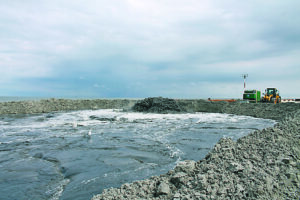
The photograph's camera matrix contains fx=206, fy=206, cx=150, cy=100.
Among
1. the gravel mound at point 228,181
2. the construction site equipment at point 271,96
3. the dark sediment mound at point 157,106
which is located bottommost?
the gravel mound at point 228,181

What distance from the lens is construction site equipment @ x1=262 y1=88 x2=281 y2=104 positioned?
2617cm

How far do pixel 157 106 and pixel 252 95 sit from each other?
13.5 meters

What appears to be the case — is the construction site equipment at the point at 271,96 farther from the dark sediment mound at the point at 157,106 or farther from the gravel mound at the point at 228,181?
the gravel mound at the point at 228,181

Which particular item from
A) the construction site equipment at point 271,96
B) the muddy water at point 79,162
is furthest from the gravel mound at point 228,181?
the construction site equipment at point 271,96

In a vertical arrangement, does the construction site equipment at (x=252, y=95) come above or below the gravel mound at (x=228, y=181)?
above

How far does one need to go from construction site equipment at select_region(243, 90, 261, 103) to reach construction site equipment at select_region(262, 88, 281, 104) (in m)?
1.17

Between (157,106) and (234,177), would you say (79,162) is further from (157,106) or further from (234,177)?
(157,106)

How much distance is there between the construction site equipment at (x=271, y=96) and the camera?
85.9 feet

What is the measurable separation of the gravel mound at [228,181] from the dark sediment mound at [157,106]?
19.3 metres

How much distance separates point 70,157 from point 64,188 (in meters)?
2.54

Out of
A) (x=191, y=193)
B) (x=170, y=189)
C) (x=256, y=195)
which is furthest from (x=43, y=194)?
(x=256, y=195)

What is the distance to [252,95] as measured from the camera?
2769 centimetres

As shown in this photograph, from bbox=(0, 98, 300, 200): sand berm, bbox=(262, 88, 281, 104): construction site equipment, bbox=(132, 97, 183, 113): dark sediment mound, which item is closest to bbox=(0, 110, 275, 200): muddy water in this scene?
bbox=(0, 98, 300, 200): sand berm

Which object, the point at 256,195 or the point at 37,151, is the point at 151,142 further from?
the point at 256,195
